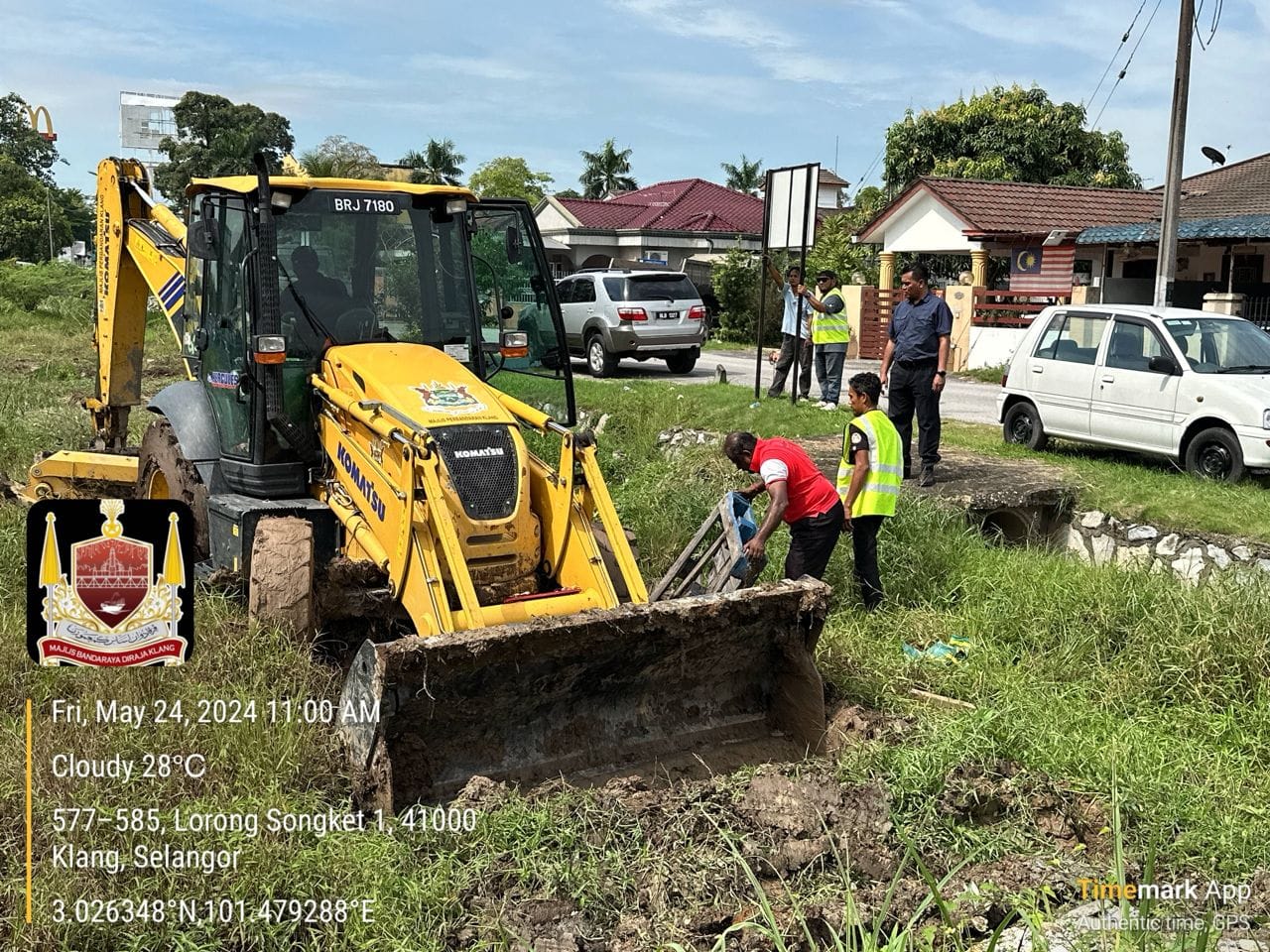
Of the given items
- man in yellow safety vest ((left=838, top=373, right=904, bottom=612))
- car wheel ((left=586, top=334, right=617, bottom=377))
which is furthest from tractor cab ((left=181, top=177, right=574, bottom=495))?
car wheel ((left=586, top=334, right=617, bottom=377))

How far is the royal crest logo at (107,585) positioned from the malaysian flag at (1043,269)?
68.5 feet

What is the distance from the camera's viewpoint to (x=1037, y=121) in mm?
30906

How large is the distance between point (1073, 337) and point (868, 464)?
5738 mm

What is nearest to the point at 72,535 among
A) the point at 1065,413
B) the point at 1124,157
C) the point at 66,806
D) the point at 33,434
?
the point at 66,806

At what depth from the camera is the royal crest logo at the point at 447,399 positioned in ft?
20.0

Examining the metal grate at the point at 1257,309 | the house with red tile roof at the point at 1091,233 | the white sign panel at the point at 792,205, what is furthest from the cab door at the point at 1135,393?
the metal grate at the point at 1257,309

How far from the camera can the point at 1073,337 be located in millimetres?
12031

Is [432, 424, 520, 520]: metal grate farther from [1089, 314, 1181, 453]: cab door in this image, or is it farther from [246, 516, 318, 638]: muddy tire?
[1089, 314, 1181, 453]: cab door

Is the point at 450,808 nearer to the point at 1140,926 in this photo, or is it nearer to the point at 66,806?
the point at 66,806

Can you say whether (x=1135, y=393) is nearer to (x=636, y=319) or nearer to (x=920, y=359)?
(x=920, y=359)

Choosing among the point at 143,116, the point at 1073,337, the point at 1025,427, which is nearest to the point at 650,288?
the point at 1025,427

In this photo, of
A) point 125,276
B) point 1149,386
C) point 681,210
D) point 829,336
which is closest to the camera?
point 125,276

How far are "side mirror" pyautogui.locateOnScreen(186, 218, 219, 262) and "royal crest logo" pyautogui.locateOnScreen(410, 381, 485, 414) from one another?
1.37 m

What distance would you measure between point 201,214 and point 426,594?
117 inches
